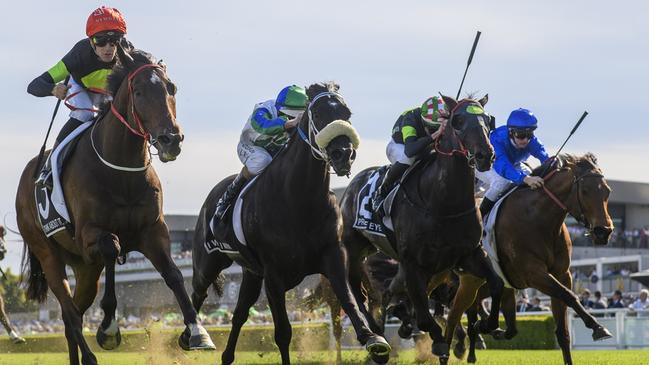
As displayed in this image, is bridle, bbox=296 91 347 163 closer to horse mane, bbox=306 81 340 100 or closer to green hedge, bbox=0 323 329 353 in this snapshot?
horse mane, bbox=306 81 340 100

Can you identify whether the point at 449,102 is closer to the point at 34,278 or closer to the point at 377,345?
the point at 377,345

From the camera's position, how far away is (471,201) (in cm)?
916

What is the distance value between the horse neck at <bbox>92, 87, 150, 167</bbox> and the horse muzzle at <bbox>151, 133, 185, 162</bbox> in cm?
75

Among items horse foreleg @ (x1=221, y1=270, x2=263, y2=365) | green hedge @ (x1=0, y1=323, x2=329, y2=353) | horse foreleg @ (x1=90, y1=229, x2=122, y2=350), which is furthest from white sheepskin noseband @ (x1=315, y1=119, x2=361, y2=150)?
green hedge @ (x1=0, y1=323, x2=329, y2=353)

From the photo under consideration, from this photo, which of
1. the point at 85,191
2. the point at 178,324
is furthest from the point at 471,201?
the point at 178,324

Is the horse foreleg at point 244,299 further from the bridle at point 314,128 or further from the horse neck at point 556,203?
the horse neck at point 556,203

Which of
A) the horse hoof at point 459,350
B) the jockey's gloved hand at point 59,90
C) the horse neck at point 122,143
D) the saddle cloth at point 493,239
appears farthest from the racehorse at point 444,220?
the jockey's gloved hand at point 59,90

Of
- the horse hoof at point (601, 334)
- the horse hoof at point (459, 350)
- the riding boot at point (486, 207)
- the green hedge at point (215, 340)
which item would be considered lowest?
the green hedge at point (215, 340)

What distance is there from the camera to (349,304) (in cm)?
786

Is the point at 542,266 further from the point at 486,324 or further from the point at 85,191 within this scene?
the point at 85,191

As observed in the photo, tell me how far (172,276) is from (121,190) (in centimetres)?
74

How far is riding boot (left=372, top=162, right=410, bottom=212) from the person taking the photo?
32.6 ft

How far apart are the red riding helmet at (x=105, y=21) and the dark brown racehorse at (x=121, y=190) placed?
0.47 metres

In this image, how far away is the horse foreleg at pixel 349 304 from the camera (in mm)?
7566
